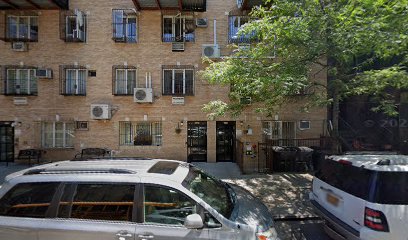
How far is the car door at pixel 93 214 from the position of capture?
10.7ft

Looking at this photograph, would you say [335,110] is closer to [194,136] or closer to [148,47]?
[194,136]

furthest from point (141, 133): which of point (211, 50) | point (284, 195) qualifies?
point (284, 195)

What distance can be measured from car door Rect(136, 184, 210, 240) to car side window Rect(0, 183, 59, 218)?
1304 millimetres

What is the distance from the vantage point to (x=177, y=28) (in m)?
13.1

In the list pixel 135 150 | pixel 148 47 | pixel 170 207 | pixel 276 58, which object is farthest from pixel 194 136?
pixel 170 207

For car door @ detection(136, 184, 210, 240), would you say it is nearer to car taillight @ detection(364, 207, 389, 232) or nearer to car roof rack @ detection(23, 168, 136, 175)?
car roof rack @ detection(23, 168, 136, 175)

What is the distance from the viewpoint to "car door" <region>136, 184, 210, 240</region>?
3236mm

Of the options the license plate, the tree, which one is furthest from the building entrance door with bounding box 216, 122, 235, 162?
the license plate

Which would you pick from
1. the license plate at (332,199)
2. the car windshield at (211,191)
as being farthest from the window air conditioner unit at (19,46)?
the license plate at (332,199)

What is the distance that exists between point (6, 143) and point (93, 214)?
13.1m

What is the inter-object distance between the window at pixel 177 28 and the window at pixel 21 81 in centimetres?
707

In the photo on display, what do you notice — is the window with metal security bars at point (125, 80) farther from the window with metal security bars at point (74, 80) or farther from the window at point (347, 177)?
the window at point (347, 177)

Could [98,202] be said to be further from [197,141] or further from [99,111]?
[99,111]

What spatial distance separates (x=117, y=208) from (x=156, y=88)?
998 cm
